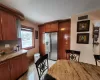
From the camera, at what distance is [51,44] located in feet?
11.7

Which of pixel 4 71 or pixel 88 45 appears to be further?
pixel 88 45

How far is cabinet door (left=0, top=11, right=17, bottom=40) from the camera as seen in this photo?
1836 mm

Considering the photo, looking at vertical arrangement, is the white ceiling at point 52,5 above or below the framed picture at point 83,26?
above

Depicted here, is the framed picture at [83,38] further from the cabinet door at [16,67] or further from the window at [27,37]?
the window at [27,37]

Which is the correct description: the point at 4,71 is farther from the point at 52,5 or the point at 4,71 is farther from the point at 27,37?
the point at 52,5

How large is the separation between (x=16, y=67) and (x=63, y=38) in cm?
240

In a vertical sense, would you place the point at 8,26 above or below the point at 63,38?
above

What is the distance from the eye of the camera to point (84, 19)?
2311mm

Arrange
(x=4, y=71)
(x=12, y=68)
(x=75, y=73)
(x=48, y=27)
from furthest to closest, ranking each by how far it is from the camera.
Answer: (x=48, y=27) < (x=12, y=68) < (x=4, y=71) < (x=75, y=73)

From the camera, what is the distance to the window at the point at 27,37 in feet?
10.4

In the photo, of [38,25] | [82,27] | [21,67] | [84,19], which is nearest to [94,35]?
[82,27]

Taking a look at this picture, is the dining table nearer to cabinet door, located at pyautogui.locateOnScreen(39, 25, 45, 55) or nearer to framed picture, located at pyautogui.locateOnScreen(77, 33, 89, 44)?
framed picture, located at pyautogui.locateOnScreen(77, 33, 89, 44)

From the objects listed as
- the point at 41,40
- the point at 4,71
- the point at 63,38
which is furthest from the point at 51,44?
the point at 4,71

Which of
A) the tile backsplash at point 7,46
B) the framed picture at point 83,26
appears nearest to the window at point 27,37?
the tile backsplash at point 7,46
